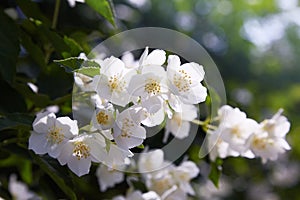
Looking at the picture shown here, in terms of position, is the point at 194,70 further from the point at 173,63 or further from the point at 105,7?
the point at 105,7

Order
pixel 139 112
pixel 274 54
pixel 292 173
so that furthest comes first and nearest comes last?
pixel 274 54
pixel 292 173
pixel 139 112

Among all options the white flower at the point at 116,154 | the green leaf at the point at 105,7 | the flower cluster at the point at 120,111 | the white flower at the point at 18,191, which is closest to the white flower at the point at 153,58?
the flower cluster at the point at 120,111

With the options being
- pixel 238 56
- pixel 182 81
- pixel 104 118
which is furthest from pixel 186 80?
pixel 238 56

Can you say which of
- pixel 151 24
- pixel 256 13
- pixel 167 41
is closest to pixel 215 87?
pixel 167 41

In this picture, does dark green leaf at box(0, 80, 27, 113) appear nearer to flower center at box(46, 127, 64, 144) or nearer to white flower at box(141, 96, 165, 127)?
flower center at box(46, 127, 64, 144)

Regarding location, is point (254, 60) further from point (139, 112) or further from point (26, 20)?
point (139, 112)

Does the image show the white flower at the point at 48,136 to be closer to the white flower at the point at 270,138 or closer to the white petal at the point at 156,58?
the white petal at the point at 156,58
